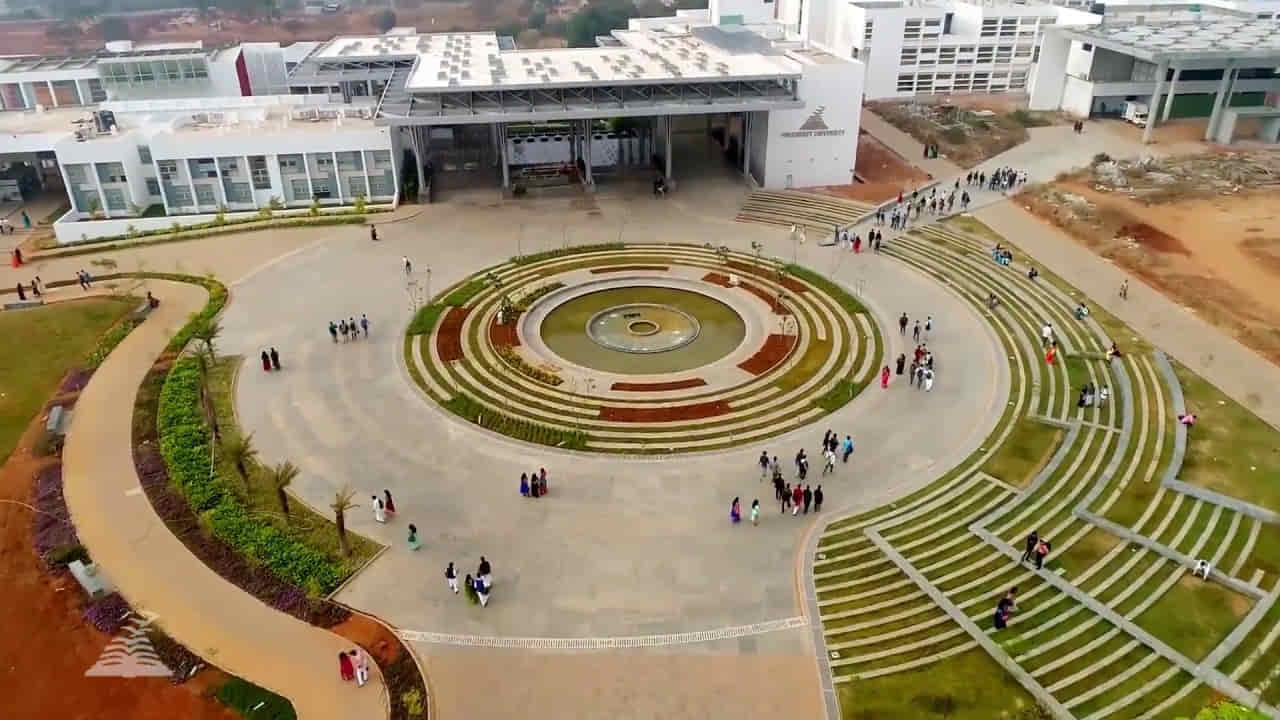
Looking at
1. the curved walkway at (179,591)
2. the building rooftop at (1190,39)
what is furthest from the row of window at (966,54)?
the curved walkway at (179,591)

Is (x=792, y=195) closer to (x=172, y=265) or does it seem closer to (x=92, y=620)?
(x=172, y=265)

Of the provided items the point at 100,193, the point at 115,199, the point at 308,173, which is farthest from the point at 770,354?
the point at 100,193

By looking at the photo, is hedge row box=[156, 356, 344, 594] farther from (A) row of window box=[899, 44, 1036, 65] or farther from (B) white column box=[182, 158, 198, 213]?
(A) row of window box=[899, 44, 1036, 65]

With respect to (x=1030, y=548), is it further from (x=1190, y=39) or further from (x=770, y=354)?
(x=1190, y=39)

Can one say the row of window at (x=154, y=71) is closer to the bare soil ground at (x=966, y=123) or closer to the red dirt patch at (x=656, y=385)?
the red dirt patch at (x=656, y=385)

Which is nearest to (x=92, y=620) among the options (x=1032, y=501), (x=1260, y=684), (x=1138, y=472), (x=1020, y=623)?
(x=1020, y=623)
